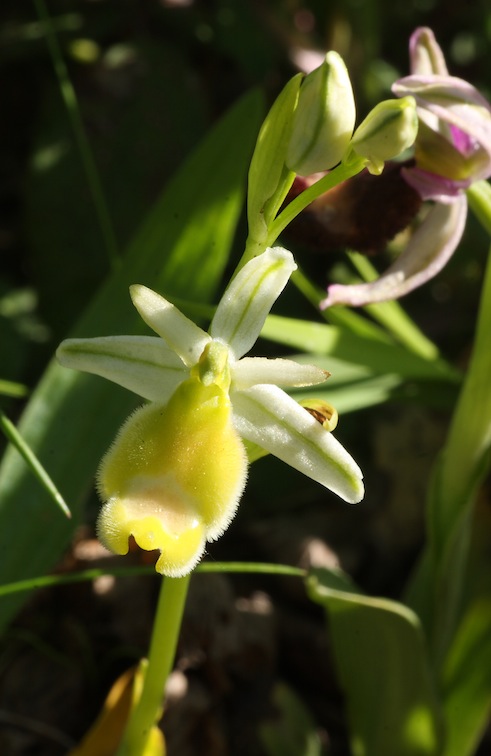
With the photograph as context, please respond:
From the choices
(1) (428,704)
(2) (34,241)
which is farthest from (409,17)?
(1) (428,704)

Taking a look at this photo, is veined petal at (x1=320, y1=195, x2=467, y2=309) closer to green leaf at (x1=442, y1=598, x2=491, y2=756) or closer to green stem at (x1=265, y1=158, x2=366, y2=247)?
green stem at (x1=265, y1=158, x2=366, y2=247)

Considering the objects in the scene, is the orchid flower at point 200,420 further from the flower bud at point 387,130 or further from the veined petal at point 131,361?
the flower bud at point 387,130

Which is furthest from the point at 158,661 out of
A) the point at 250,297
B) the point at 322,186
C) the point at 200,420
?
the point at 322,186

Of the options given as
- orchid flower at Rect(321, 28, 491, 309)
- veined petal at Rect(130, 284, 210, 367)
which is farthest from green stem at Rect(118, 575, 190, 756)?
orchid flower at Rect(321, 28, 491, 309)

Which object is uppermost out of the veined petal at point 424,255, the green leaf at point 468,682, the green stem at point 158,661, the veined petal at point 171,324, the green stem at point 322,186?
the green stem at point 322,186

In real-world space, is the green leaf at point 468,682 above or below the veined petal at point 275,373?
below

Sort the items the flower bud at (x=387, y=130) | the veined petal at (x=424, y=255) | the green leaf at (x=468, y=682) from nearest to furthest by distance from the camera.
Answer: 1. the flower bud at (x=387, y=130)
2. the veined petal at (x=424, y=255)
3. the green leaf at (x=468, y=682)

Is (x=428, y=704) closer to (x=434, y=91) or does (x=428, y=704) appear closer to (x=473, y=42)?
(x=434, y=91)

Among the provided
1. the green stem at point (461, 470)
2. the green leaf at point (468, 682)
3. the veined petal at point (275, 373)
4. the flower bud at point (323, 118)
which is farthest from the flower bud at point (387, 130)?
the green leaf at point (468, 682)
